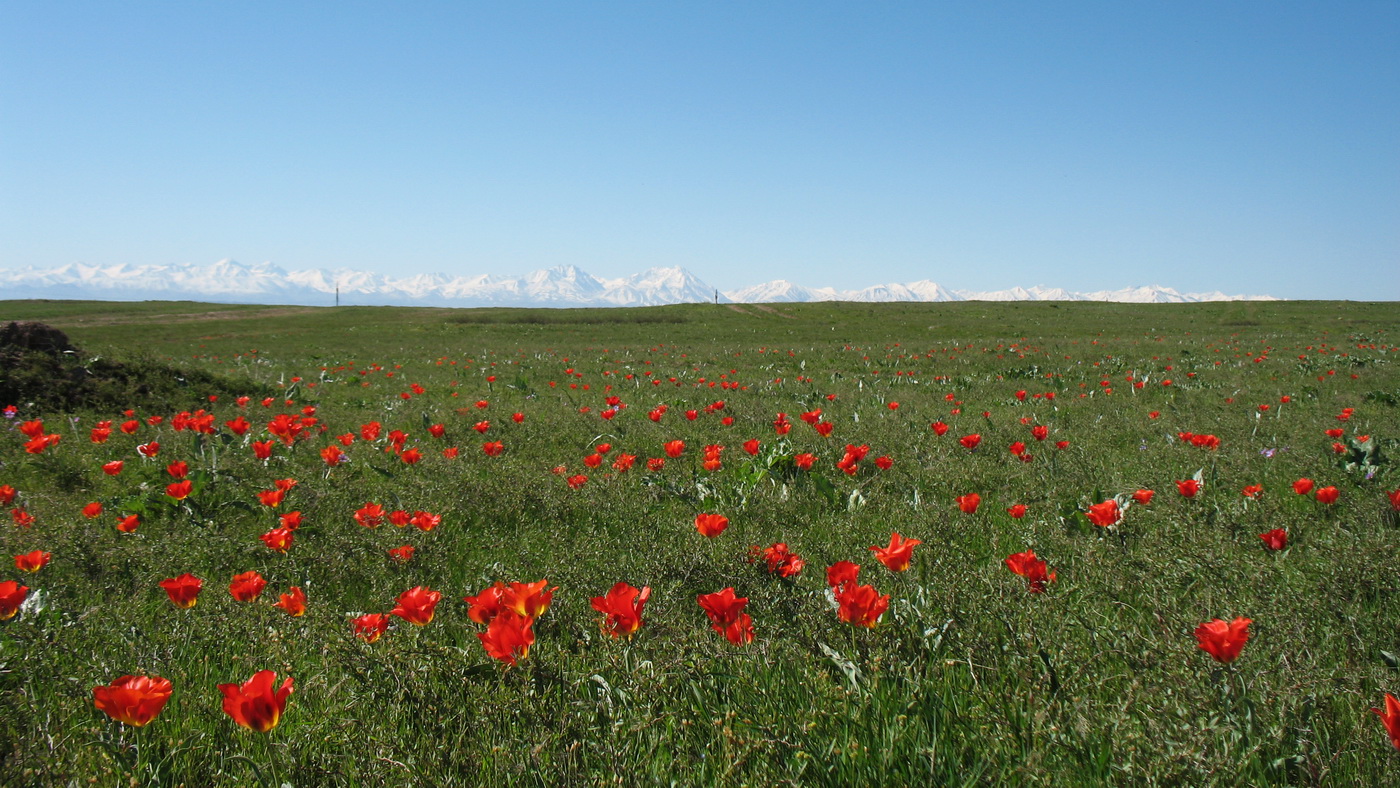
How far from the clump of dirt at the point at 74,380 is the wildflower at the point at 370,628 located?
24.0 ft

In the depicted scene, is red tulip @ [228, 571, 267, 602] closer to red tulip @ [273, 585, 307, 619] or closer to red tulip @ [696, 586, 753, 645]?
red tulip @ [273, 585, 307, 619]

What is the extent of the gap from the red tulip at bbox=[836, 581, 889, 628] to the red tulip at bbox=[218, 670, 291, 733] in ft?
4.93

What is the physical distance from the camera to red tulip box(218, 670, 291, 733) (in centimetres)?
163

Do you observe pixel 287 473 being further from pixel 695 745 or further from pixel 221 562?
pixel 695 745

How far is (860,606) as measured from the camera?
2.11 meters

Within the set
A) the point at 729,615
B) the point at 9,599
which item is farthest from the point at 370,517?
the point at 729,615

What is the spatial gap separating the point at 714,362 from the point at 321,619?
14.7 m

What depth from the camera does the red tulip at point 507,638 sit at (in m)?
1.95

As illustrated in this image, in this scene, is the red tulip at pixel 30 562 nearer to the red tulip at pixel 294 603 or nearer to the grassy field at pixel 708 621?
the grassy field at pixel 708 621

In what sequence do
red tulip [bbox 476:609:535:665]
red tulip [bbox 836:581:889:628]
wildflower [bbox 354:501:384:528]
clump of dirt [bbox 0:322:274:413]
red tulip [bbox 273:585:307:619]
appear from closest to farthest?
1. red tulip [bbox 476:609:535:665]
2. red tulip [bbox 836:581:889:628]
3. red tulip [bbox 273:585:307:619]
4. wildflower [bbox 354:501:384:528]
5. clump of dirt [bbox 0:322:274:413]

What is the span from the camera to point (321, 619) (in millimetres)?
2477

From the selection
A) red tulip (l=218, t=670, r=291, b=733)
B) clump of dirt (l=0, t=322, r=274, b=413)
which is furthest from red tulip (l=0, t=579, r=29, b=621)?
clump of dirt (l=0, t=322, r=274, b=413)

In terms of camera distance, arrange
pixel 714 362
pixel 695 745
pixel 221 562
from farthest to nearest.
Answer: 1. pixel 714 362
2. pixel 221 562
3. pixel 695 745

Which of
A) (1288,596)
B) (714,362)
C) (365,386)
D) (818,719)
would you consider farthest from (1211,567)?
(714,362)
